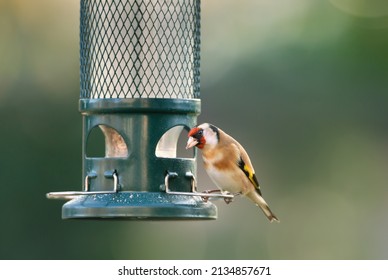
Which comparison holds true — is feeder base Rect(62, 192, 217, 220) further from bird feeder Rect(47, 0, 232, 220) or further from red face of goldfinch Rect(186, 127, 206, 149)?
red face of goldfinch Rect(186, 127, 206, 149)

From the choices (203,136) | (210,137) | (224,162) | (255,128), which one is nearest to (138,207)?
(203,136)

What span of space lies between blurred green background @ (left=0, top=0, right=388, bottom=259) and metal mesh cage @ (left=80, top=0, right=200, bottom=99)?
450 cm

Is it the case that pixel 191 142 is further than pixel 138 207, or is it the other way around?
pixel 191 142

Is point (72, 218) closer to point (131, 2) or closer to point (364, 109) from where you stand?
point (131, 2)

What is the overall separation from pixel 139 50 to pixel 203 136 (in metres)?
0.69

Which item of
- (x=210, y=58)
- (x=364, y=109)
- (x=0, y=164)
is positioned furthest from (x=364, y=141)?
(x=0, y=164)

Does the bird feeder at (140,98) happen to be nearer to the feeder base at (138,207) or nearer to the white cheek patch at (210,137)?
the feeder base at (138,207)

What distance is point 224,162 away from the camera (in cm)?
1091

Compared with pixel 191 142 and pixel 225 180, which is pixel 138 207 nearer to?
pixel 191 142

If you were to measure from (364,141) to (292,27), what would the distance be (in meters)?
1.44

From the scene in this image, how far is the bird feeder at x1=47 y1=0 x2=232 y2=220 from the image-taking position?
10.2 m

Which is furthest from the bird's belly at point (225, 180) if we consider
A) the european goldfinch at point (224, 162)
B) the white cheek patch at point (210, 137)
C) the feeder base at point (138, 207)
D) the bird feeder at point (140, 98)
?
the feeder base at point (138, 207)

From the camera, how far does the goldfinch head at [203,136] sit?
10453mm

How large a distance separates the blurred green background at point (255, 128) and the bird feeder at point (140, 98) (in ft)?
14.8
